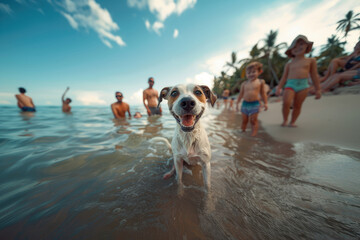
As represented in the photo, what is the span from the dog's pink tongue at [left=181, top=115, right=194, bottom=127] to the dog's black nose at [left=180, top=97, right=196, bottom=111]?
146mm

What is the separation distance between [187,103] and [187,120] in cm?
24

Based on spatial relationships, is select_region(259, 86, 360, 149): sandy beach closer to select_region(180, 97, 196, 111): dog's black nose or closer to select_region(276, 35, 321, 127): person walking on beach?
select_region(276, 35, 321, 127): person walking on beach

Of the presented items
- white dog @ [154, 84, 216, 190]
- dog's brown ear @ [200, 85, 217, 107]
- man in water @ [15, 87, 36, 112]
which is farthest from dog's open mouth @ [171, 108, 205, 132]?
man in water @ [15, 87, 36, 112]

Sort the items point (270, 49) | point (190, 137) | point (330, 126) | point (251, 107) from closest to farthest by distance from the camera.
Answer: point (190, 137)
point (330, 126)
point (251, 107)
point (270, 49)

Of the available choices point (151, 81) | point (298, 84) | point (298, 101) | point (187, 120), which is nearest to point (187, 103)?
point (187, 120)

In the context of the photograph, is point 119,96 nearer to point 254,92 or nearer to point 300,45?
point 254,92

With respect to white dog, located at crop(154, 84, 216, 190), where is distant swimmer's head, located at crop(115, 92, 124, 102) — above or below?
above

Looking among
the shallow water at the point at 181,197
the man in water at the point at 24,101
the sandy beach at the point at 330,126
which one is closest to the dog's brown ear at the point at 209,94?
the shallow water at the point at 181,197

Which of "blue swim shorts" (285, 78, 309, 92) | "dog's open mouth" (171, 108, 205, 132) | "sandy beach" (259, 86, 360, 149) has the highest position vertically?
"blue swim shorts" (285, 78, 309, 92)

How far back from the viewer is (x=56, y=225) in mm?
1186

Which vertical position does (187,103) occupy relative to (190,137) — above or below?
above

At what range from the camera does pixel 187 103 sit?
1417 mm

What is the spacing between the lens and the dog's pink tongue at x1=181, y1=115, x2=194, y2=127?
150cm

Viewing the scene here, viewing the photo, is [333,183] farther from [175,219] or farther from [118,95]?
[118,95]
